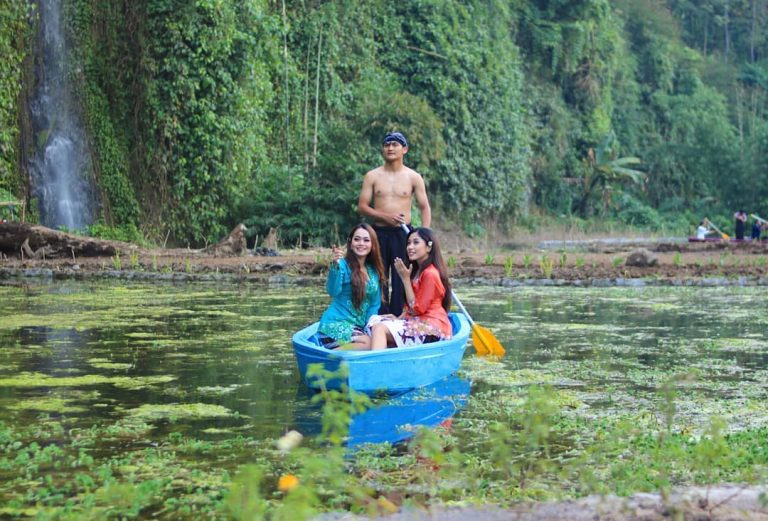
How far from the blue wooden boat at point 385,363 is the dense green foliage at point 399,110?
1577cm

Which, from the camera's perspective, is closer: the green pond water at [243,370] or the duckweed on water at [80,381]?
the green pond water at [243,370]

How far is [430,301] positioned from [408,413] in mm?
1557

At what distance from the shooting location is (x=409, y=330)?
26.7 ft

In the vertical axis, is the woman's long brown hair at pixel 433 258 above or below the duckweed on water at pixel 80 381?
above

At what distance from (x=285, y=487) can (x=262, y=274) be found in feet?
43.5

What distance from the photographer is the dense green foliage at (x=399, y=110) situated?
78.9 feet

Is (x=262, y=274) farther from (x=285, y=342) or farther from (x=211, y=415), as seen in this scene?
(x=211, y=415)

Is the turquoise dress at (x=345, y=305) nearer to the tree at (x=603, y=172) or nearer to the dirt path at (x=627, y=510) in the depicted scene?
the dirt path at (x=627, y=510)

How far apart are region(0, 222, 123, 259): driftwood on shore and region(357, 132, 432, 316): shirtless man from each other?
11.2 m

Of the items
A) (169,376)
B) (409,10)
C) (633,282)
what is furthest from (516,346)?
(409,10)

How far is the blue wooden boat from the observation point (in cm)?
721

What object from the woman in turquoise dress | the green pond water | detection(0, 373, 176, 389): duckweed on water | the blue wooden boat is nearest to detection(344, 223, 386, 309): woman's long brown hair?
the woman in turquoise dress

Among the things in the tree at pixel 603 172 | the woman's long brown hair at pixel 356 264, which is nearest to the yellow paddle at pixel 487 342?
the woman's long brown hair at pixel 356 264

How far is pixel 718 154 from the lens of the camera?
4381 centimetres
